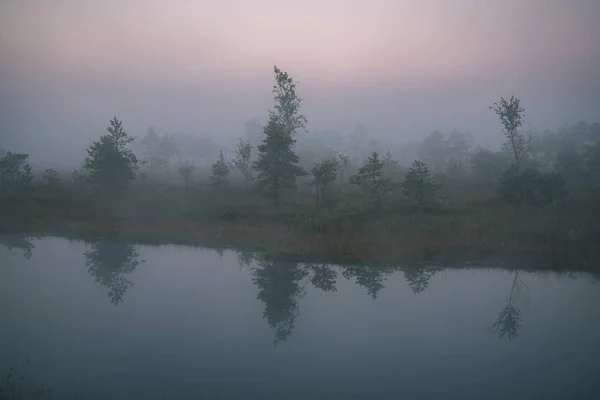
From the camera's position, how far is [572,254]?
55.4 ft

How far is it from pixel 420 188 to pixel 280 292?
42.5ft

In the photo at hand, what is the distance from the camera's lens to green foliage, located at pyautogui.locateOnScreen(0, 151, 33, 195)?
32.9 meters

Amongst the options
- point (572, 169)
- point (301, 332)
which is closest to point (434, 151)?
point (572, 169)

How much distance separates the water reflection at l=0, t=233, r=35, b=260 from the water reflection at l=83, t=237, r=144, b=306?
2.39 metres

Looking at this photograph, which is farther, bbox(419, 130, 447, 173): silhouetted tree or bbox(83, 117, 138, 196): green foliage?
bbox(419, 130, 447, 173): silhouetted tree

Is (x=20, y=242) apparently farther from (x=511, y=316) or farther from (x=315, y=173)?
(x=511, y=316)

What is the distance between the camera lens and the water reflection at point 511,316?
9781 mm

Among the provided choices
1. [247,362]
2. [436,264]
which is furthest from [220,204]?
[247,362]

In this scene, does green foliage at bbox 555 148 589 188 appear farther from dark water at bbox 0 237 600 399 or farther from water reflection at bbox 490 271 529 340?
dark water at bbox 0 237 600 399

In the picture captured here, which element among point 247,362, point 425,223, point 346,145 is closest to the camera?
point 247,362

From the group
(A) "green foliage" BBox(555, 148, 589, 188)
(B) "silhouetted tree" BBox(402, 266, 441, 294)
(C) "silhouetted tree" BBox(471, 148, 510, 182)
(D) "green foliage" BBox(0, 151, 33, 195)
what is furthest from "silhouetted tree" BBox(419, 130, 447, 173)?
(B) "silhouetted tree" BBox(402, 266, 441, 294)

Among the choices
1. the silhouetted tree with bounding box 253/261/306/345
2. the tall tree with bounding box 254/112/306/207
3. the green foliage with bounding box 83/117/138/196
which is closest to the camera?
the silhouetted tree with bounding box 253/261/306/345

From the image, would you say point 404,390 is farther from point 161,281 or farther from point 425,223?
point 425,223

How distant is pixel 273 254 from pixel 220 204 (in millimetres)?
11211
